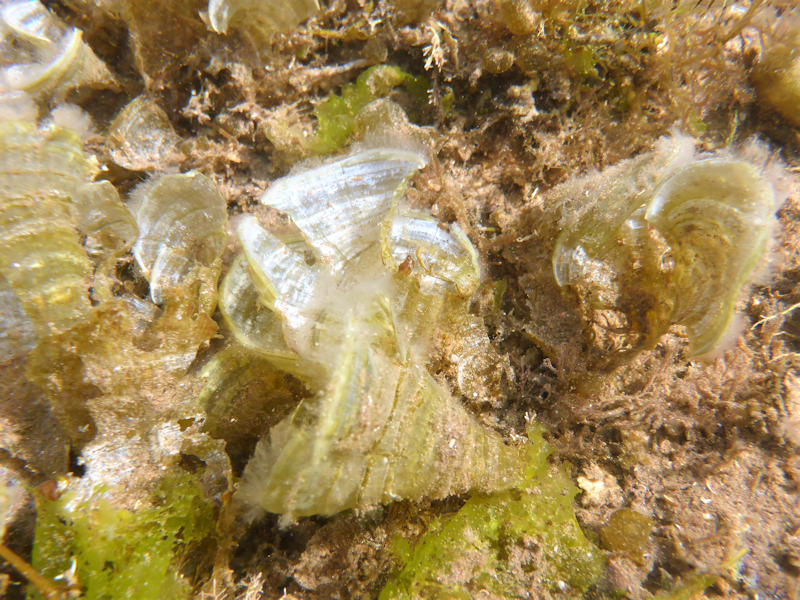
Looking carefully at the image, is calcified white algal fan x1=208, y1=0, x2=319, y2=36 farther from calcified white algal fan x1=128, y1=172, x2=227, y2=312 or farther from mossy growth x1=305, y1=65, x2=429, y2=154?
calcified white algal fan x1=128, y1=172, x2=227, y2=312

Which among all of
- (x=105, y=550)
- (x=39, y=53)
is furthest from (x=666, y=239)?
(x=39, y=53)

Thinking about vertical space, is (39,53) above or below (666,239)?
above

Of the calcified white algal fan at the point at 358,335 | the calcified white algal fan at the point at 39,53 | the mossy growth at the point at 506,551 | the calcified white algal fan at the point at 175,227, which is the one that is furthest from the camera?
the calcified white algal fan at the point at 39,53

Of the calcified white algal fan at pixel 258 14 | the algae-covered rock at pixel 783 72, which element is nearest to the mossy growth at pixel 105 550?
the calcified white algal fan at pixel 258 14

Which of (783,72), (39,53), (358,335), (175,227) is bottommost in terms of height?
(358,335)

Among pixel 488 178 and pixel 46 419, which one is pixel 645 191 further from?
pixel 46 419

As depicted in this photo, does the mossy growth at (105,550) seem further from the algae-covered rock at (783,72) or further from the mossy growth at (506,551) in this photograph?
the algae-covered rock at (783,72)

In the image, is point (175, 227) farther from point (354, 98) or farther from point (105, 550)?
point (105, 550)
